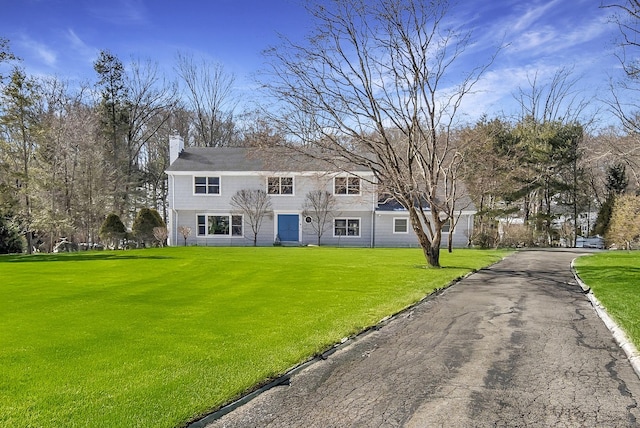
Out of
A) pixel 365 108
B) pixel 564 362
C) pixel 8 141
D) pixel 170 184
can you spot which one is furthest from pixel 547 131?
pixel 8 141

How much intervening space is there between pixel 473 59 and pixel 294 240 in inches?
633

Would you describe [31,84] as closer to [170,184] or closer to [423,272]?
[170,184]

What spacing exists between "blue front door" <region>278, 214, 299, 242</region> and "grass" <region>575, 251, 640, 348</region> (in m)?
16.2

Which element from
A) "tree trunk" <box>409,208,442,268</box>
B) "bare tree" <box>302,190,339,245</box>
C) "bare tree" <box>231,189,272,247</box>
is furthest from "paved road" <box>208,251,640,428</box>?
"bare tree" <box>231,189,272,247</box>

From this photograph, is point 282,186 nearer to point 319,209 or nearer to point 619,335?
point 319,209

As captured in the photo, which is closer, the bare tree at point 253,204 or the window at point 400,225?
the bare tree at point 253,204

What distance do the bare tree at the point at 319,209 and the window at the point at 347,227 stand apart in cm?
63

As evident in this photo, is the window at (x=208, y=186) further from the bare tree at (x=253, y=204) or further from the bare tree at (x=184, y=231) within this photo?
the bare tree at (x=184, y=231)

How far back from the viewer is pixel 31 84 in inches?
829

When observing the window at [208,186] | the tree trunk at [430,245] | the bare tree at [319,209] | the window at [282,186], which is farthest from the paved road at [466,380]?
the window at [208,186]

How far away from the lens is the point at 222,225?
92.0ft

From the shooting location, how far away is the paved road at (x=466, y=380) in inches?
144

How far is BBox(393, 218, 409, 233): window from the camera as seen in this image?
27969 millimetres

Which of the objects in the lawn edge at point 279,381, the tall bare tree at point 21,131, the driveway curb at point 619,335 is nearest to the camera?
the lawn edge at point 279,381
